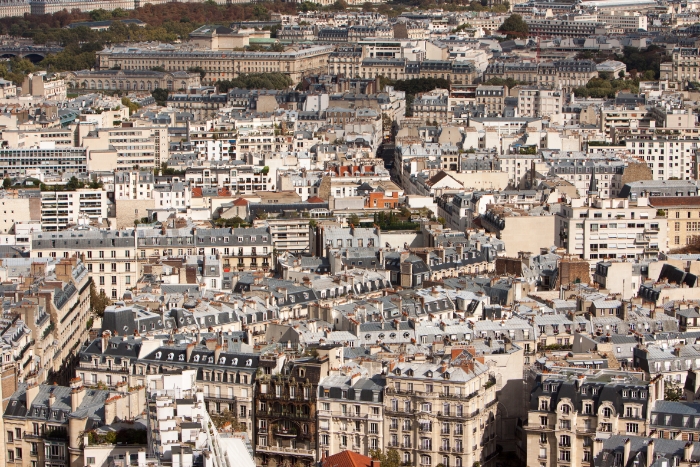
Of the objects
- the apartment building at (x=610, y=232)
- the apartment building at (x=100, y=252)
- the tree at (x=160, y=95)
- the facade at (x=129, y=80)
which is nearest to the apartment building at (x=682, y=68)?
the facade at (x=129, y=80)

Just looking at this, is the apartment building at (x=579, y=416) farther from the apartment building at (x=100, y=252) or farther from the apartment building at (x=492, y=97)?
the apartment building at (x=492, y=97)

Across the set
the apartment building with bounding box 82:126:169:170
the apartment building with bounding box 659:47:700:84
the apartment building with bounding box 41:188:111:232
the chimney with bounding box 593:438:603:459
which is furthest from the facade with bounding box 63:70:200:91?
the chimney with bounding box 593:438:603:459

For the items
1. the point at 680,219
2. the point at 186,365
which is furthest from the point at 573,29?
the point at 186,365

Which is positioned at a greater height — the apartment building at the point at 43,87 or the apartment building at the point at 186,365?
the apartment building at the point at 43,87

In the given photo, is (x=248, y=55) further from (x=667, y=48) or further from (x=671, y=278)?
(x=671, y=278)

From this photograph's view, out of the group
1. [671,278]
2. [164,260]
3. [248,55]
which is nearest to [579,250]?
[671,278]

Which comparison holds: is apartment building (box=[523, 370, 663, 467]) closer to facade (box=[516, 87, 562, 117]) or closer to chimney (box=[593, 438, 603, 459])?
chimney (box=[593, 438, 603, 459])

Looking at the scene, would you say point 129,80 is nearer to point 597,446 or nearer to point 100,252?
point 100,252
